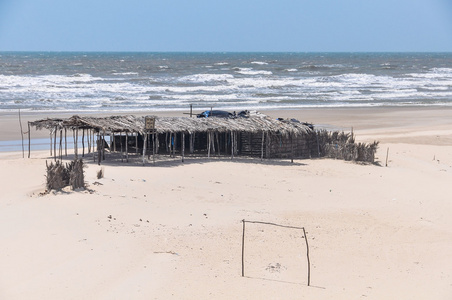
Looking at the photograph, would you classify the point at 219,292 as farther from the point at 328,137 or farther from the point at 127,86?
the point at 127,86

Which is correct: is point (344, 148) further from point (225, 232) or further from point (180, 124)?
point (225, 232)

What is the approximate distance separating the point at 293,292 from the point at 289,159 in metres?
10.9

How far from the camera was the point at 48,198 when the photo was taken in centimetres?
1310

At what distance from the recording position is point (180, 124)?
1869 cm

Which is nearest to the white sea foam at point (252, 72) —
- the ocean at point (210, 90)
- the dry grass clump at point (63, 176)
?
the ocean at point (210, 90)

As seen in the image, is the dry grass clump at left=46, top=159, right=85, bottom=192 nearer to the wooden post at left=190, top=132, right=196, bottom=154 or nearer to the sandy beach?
the sandy beach

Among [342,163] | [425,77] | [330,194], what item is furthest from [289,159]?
[425,77]

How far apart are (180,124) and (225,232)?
738 centimetres

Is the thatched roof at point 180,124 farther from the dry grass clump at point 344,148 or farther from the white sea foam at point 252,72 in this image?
the white sea foam at point 252,72

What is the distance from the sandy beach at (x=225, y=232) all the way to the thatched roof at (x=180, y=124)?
3.30 ft

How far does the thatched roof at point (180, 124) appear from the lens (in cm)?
1759

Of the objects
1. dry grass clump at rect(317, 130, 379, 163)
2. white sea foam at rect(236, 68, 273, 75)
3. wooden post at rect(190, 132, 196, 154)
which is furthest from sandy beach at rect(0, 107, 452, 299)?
white sea foam at rect(236, 68, 273, 75)

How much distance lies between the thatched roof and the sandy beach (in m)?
1.00

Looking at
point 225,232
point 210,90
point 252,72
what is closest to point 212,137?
point 225,232
